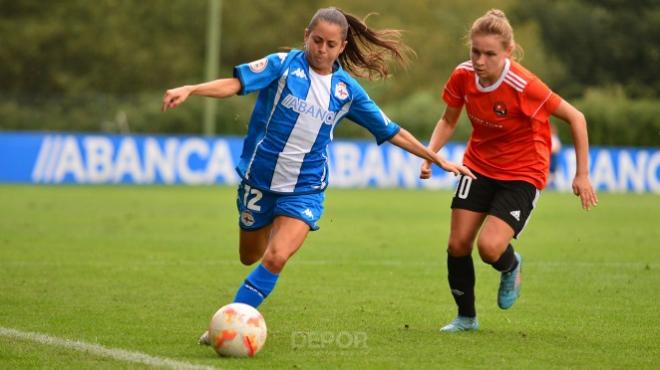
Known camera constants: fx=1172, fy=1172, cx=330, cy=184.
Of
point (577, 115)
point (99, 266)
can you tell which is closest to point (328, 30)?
point (577, 115)

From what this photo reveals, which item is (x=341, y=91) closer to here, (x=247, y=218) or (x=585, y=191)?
(x=247, y=218)

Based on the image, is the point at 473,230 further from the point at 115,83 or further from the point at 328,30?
the point at 115,83

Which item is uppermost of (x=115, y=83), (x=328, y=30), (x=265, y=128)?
(x=328, y=30)

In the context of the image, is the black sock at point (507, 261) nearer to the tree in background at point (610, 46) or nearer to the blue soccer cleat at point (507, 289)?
the blue soccer cleat at point (507, 289)

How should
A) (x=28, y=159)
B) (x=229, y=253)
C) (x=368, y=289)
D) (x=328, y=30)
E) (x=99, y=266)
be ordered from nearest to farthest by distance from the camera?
1. (x=328, y=30)
2. (x=368, y=289)
3. (x=99, y=266)
4. (x=229, y=253)
5. (x=28, y=159)

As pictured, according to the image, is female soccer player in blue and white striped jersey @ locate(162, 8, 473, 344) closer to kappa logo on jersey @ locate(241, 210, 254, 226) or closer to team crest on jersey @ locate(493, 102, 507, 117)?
kappa logo on jersey @ locate(241, 210, 254, 226)

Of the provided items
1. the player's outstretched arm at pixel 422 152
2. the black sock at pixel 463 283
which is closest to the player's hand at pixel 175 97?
the player's outstretched arm at pixel 422 152

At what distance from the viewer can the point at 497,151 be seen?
8.66m

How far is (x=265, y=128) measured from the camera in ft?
25.9

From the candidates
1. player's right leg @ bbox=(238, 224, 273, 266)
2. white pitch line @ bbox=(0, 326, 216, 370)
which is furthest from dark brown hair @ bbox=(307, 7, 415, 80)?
white pitch line @ bbox=(0, 326, 216, 370)

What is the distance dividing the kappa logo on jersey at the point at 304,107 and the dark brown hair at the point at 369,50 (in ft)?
2.00

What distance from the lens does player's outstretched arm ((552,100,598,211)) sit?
320 inches

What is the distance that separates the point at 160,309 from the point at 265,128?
7.34 feet

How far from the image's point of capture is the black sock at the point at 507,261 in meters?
8.63
